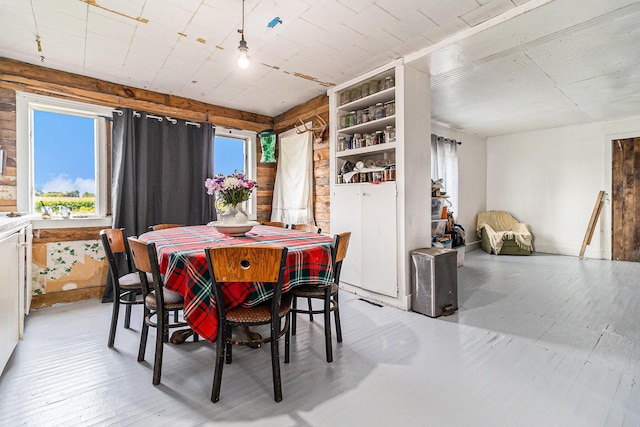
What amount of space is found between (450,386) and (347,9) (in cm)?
264

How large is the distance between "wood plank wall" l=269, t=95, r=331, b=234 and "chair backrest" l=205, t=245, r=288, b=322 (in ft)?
8.22

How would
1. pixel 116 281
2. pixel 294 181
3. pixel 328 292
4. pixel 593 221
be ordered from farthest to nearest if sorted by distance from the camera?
1. pixel 593 221
2. pixel 294 181
3. pixel 116 281
4. pixel 328 292

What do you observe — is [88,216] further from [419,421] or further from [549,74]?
[549,74]

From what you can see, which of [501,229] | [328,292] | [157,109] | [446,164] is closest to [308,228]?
[328,292]

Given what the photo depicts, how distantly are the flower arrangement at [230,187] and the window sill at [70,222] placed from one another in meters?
1.94

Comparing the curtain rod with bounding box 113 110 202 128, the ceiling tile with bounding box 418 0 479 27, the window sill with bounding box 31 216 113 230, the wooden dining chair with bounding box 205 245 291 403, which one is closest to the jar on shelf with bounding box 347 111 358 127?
the ceiling tile with bounding box 418 0 479 27

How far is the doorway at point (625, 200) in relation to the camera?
16.9 ft

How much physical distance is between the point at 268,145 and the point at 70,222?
2.64 meters

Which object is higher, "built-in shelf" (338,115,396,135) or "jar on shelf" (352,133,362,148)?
"built-in shelf" (338,115,396,135)

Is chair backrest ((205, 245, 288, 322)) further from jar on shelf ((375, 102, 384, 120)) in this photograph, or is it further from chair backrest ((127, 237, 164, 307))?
jar on shelf ((375, 102, 384, 120))

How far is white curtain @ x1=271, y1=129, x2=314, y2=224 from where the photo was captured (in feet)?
14.0

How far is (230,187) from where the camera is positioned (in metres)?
2.49

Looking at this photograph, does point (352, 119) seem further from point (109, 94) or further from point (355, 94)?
point (109, 94)

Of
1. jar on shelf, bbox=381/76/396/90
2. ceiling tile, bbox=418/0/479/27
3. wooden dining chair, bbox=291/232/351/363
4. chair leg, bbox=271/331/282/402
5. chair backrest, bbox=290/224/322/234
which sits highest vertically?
ceiling tile, bbox=418/0/479/27
